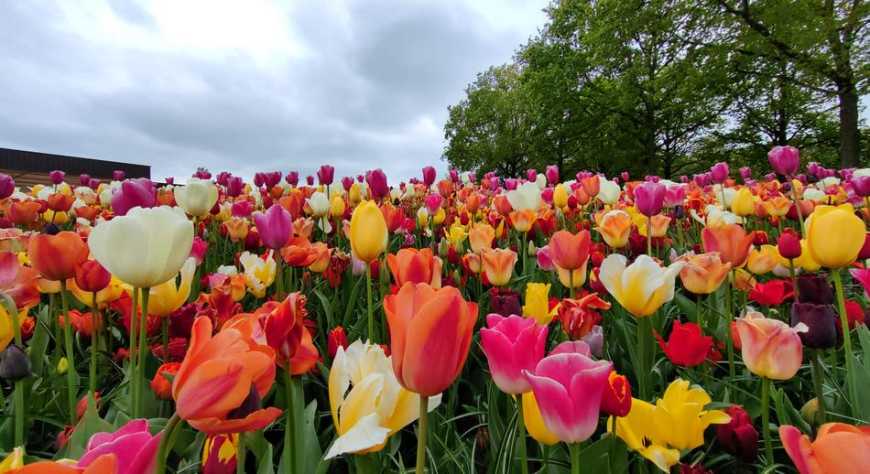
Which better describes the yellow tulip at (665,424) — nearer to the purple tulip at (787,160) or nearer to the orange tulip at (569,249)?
the orange tulip at (569,249)

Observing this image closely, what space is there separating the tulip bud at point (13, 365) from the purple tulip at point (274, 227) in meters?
0.64

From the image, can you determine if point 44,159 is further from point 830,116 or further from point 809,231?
point 830,116

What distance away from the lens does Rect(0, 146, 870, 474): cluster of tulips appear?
60 centimetres

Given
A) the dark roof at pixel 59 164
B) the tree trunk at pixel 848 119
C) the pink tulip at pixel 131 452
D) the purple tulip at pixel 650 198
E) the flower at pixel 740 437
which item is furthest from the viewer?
the tree trunk at pixel 848 119

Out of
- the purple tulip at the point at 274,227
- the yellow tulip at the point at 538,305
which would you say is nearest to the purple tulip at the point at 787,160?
the yellow tulip at the point at 538,305

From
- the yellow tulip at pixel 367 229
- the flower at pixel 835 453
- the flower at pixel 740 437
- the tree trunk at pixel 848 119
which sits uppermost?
the tree trunk at pixel 848 119

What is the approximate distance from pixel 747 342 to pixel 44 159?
1566 cm

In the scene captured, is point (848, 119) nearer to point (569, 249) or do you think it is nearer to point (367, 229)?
point (569, 249)

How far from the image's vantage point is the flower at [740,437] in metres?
0.95

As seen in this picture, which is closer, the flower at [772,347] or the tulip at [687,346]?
the flower at [772,347]

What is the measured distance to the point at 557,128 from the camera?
890 inches

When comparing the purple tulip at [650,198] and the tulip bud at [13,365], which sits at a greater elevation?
the purple tulip at [650,198]

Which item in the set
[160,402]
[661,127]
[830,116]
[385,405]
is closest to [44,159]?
[160,402]

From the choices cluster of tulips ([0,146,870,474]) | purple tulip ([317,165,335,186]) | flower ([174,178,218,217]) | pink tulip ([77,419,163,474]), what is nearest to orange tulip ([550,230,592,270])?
cluster of tulips ([0,146,870,474])
